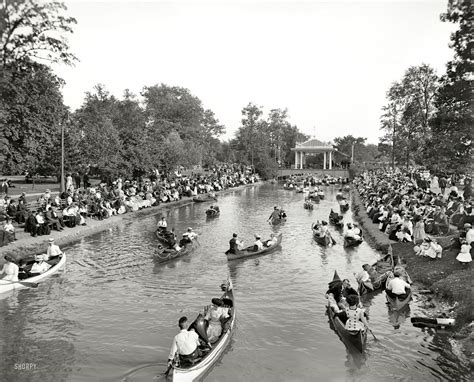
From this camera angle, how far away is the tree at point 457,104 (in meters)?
24.8

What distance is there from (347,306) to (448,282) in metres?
5.20

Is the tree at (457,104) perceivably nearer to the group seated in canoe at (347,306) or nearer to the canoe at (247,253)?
the canoe at (247,253)

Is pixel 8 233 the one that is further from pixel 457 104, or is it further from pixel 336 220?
pixel 457 104

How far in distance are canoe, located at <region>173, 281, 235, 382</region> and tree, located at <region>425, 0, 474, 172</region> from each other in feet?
57.9

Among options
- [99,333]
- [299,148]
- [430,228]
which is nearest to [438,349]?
[99,333]

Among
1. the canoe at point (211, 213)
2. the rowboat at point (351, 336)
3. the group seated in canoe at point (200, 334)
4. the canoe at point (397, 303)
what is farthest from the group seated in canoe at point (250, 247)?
the canoe at point (211, 213)

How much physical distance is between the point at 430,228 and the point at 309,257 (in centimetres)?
633

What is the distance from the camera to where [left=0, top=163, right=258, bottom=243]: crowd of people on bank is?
24938 mm

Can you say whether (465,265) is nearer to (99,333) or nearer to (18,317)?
(99,333)

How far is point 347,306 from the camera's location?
13.9 metres

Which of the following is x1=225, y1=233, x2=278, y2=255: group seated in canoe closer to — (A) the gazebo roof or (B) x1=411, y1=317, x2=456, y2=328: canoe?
(B) x1=411, y1=317, x2=456, y2=328: canoe

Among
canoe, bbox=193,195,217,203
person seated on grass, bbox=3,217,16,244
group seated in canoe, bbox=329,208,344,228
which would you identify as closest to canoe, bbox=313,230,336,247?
group seated in canoe, bbox=329,208,344,228

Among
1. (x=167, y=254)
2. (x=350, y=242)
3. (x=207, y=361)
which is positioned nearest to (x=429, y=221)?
(x=350, y=242)

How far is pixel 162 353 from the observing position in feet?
40.7
